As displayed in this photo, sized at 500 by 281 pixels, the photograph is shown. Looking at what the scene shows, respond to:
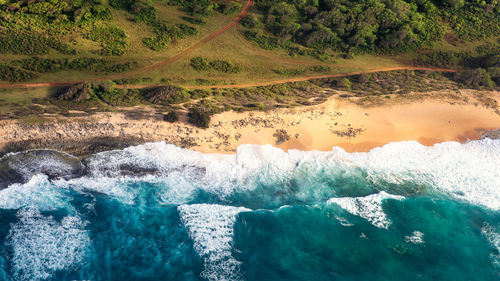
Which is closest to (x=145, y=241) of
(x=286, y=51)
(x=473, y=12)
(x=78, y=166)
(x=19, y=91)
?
(x=78, y=166)

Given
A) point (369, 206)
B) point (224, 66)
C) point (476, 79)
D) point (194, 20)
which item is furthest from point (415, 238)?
point (194, 20)

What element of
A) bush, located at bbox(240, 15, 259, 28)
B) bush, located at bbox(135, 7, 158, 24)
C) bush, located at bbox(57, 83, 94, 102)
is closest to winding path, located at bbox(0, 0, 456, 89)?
bush, located at bbox(240, 15, 259, 28)

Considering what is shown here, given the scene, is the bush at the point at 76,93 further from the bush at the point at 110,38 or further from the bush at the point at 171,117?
the bush at the point at 171,117

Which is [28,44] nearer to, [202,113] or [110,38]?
[110,38]

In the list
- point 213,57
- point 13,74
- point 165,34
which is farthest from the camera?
point 165,34

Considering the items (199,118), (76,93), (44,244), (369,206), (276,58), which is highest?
(276,58)

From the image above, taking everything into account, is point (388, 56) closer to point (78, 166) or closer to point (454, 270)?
point (454, 270)
